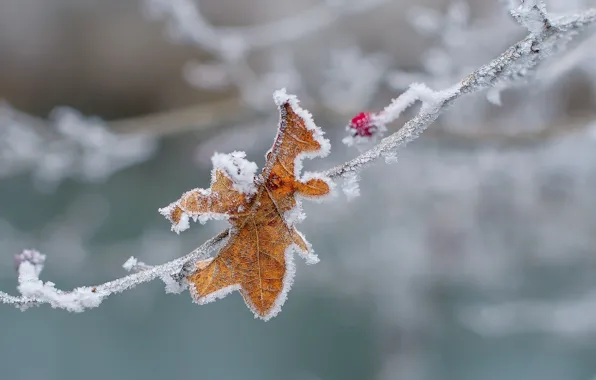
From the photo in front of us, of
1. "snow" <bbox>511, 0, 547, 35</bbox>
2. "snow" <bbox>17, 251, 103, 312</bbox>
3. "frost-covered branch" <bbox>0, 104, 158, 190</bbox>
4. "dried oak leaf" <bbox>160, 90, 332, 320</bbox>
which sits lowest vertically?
"snow" <bbox>17, 251, 103, 312</bbox>

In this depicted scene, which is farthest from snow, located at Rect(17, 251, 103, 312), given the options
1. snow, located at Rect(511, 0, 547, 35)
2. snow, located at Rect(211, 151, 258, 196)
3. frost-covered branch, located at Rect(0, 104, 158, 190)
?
frost-covered branch, located at Rect(0, 104, 158, 190)

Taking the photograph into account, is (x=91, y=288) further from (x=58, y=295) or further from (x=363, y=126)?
(x=363, y=126)

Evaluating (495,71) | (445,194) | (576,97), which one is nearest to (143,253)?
(445,194)

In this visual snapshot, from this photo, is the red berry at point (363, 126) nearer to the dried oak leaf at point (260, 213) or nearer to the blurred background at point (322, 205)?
the dried oak leaf at point (260, 213)

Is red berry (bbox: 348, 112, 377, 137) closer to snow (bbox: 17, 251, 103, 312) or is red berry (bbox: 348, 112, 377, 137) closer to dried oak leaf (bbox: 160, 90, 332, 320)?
dried oak leaf (bbox: 160, 90, 332, 320)

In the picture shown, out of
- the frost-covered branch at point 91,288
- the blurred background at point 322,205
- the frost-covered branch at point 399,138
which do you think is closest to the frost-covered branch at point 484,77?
the frost-covered branch at point 399,138

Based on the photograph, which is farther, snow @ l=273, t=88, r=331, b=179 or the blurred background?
the blurred background

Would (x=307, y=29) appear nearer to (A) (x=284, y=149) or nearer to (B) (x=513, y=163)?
(B) (x=513, y=163)
